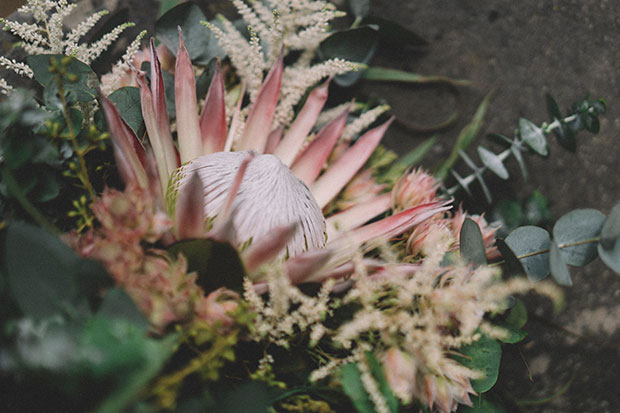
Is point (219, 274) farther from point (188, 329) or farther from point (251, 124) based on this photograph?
point (251, 124)

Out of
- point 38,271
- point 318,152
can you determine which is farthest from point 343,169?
point 38,271

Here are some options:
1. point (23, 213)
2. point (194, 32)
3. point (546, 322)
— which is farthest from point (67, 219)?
point (546, 322)

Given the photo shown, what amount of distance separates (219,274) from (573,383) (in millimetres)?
733

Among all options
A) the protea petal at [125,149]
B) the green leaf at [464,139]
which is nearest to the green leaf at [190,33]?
the protea petal at [125,149]

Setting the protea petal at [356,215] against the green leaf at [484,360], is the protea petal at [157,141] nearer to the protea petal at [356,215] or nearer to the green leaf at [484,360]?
the protea petal at [356,215]

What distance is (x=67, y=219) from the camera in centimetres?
57

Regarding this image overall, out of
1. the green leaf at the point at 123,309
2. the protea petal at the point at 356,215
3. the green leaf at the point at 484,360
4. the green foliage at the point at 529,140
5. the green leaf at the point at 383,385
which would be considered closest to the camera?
the green leaf at the point at 123,309

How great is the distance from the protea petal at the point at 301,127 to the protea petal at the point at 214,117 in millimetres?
99

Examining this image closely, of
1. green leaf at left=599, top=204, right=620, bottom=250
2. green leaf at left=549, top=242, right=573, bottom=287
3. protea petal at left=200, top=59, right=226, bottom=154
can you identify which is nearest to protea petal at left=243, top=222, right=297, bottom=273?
protea petal at left=200, top=59, right=226, bottom=154

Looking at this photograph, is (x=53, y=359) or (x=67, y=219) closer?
(x=53, y=359)

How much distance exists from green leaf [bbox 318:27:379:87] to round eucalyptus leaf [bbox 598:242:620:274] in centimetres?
49

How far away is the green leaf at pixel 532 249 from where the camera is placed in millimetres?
653

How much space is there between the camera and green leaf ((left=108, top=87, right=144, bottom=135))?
61cm

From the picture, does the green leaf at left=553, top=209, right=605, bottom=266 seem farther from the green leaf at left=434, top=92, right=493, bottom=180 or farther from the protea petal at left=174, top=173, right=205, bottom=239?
the protea petal at left=174, top=173, right=205, bottom=239
